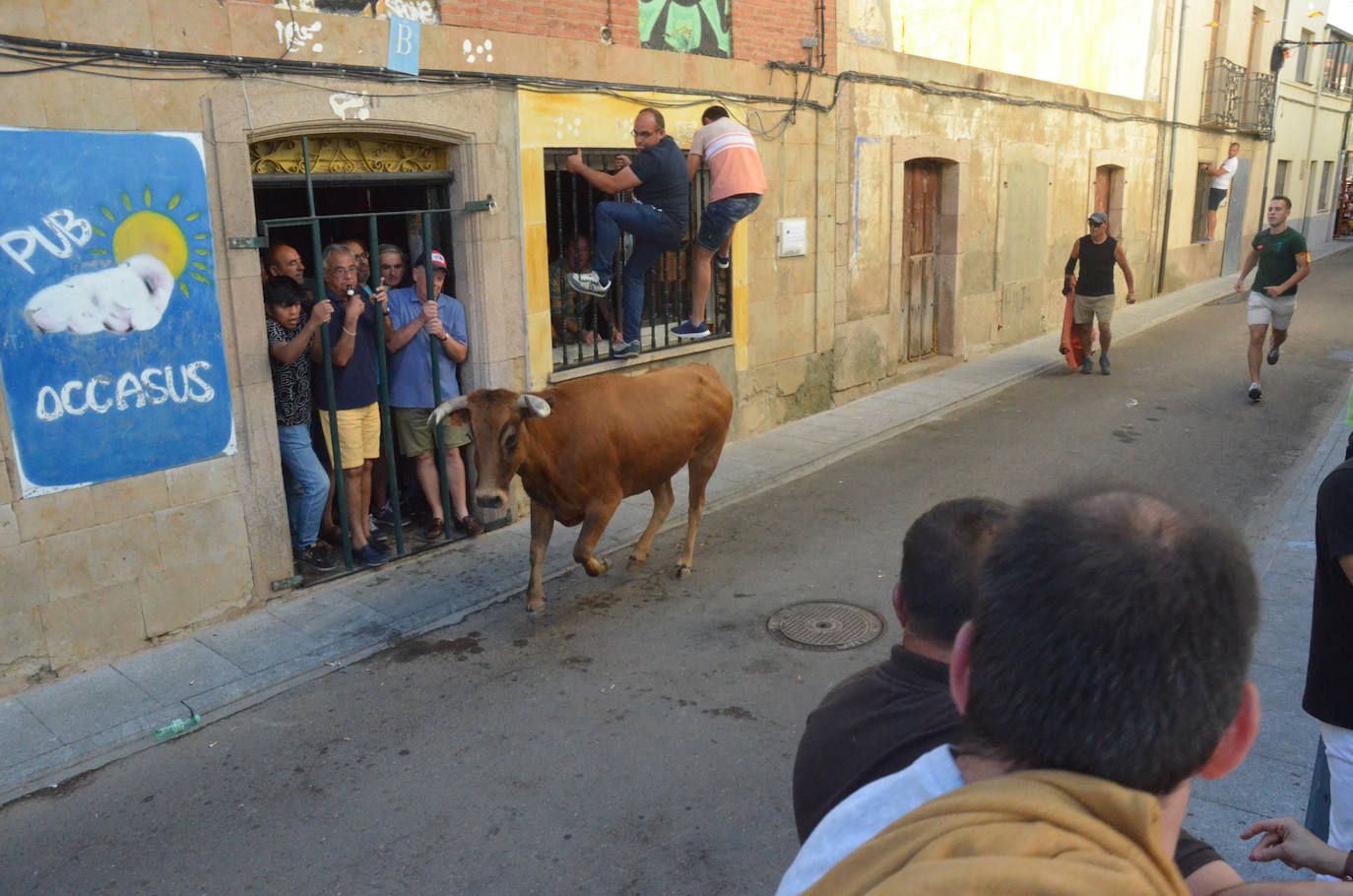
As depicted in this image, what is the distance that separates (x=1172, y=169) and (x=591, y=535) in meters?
19.6

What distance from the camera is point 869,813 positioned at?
1332 mm

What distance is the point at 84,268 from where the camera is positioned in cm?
566

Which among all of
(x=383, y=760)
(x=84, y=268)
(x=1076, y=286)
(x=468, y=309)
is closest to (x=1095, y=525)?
(x=383, y=760)

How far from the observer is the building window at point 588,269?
8.91m

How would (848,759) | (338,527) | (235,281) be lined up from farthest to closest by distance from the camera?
(338,527), (235,281), (848,759)

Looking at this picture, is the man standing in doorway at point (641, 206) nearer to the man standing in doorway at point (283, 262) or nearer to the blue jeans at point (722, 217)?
the blue jeans at point (722, 217)

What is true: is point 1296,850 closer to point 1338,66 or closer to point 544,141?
point 544,141

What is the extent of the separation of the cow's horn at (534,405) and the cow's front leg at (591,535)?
2.80 ft

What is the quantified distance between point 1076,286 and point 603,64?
25.2 ft

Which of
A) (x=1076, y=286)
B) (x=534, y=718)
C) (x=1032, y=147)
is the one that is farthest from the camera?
(x=1032, y=147)

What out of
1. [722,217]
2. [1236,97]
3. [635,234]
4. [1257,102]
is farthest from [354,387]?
[1257,102]

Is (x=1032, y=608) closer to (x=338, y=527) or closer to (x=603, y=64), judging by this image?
(x=338, y=527)

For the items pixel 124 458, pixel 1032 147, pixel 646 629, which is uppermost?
pixel 1032 147

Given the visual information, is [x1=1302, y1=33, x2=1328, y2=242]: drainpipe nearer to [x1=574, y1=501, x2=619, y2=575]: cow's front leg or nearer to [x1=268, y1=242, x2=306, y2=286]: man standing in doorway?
[x1=574, y1=501, x2=619, y2=575]: cow's front leg
